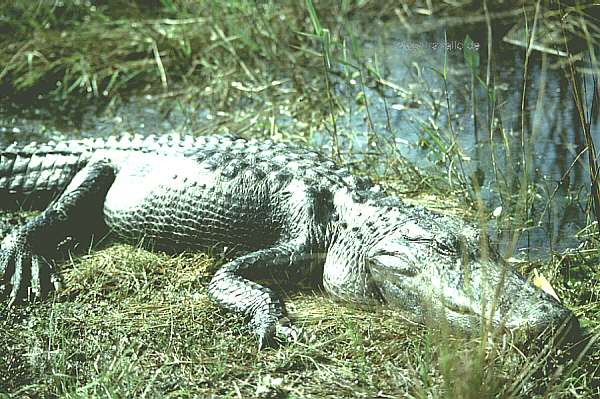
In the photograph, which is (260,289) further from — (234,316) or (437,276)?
(437,276)

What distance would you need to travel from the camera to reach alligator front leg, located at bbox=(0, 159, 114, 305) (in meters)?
4.19

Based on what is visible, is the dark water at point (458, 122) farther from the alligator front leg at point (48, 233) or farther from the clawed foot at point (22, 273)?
the clawed foot at point (22, 273)

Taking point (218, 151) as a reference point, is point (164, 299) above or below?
below

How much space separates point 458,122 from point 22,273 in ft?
9.71

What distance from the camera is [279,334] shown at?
3582 mm

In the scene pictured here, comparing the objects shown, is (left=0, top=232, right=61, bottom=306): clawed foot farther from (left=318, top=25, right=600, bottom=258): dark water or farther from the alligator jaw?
(left=318, top=25, right=600, bottom=258): dark water

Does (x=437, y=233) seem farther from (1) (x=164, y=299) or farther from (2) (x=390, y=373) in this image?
(1) (x=164, y=299)

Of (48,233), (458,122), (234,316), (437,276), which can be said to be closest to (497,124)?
(458,122)

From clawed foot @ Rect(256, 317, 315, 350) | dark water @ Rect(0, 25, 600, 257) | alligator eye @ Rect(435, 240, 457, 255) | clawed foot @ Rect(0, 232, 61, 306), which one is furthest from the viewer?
dark water @ Rect(0, 25, 600, 257)

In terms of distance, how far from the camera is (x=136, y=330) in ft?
12.1

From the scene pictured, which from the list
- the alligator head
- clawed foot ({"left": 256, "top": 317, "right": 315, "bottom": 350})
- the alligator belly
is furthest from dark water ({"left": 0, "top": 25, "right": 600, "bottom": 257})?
clawed foot ({"left": 256, "top": 317, "right": 315, "bottom": 350})

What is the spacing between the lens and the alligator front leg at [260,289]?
11.8 ft

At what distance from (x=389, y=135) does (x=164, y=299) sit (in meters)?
2.29

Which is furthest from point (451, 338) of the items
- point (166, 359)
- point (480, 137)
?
point (480, 137)
